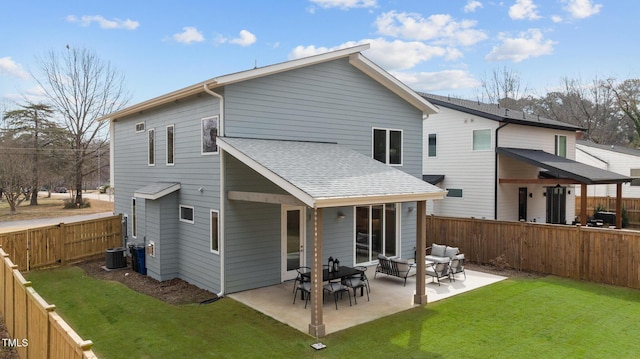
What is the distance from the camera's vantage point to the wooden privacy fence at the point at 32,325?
4141 millimetres

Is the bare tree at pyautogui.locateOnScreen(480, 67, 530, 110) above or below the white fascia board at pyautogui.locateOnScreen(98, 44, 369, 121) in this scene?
above

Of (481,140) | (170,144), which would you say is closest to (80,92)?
(170,144)

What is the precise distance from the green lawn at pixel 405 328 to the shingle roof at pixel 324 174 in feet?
8.36

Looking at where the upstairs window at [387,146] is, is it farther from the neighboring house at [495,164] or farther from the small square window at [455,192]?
the small square window at [455,192]

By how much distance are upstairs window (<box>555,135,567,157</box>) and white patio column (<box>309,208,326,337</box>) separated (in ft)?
59.9

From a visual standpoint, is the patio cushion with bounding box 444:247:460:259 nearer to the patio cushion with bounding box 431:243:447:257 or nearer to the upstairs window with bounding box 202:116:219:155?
the patio cushion with bounding box 431:243:447:257

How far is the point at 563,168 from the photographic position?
16.4 m

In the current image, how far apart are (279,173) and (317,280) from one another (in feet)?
7.20

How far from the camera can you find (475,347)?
713 cm

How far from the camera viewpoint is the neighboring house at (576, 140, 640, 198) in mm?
27125

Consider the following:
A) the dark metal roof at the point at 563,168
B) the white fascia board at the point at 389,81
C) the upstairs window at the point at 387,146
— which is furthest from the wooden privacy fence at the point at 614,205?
the upstairs window at the point at 387,146

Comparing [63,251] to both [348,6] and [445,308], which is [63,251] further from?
[348,6]

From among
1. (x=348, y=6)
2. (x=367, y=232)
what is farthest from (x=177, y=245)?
(x=348, y=6)

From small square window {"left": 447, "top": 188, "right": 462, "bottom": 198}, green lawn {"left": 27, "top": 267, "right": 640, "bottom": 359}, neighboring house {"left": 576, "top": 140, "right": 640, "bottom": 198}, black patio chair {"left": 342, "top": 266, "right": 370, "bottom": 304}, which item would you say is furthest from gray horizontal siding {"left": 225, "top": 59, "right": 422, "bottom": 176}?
neighboring house {"left": 576, "top": 140, "right": 640, "bottom": 198}
